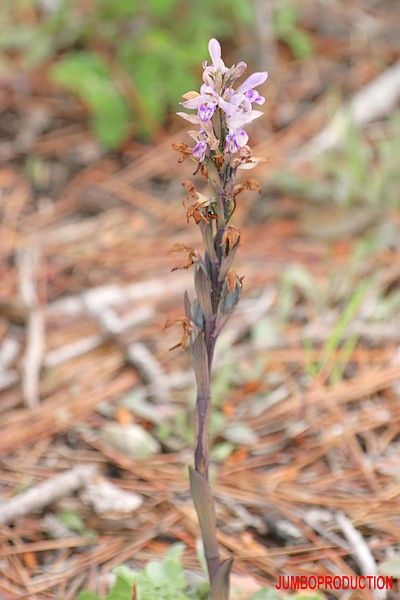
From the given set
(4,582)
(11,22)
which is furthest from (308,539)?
(11,22)

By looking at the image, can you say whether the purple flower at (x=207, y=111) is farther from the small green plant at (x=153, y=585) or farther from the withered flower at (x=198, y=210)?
the small green plant at (x=153, y=585)

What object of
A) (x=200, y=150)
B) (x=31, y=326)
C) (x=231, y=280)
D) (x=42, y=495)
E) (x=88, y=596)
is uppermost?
A: (x=31, y=326)

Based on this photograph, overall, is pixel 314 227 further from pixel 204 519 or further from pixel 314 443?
pixel 204 519

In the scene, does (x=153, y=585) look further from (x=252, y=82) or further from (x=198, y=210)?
(x=252, y=82)

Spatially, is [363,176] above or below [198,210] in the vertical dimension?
above

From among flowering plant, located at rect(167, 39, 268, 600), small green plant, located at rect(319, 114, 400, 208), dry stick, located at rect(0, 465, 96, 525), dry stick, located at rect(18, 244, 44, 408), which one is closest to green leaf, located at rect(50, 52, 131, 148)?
dry stick, located at rect(18, 244, 44, 408)

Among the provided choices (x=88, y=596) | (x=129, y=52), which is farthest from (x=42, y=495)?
(x=129, y=52)

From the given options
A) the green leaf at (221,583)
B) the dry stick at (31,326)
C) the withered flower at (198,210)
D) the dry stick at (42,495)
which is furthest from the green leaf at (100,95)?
the green leaf at (221,583)

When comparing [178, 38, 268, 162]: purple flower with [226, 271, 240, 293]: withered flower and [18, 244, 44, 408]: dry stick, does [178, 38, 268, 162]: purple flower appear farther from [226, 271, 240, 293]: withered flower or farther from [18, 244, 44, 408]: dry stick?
[18, 244, 44, 408]: dry stick
